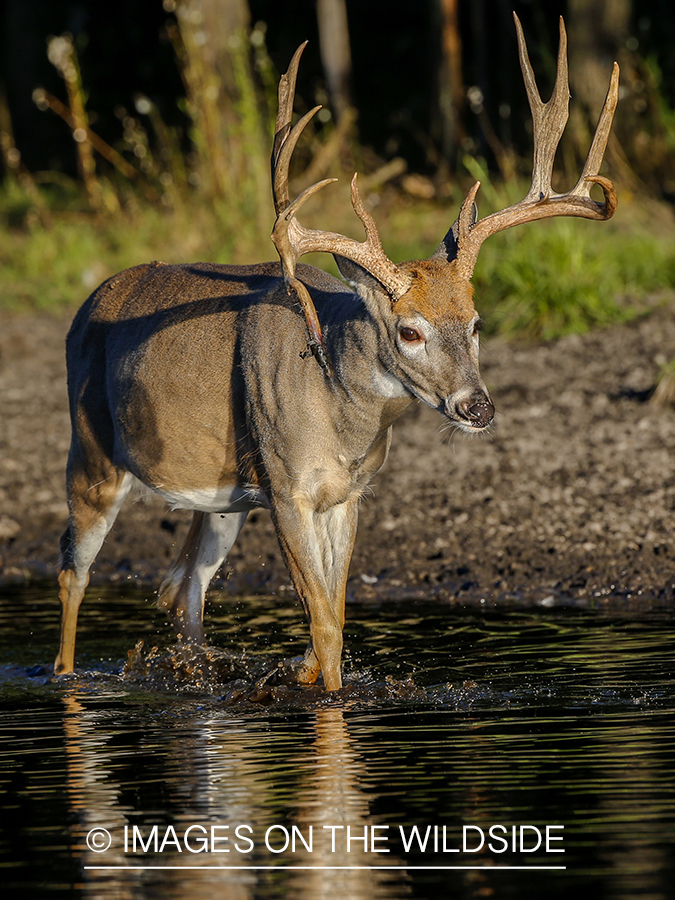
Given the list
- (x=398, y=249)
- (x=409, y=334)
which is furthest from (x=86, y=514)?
(x=398, y=249)

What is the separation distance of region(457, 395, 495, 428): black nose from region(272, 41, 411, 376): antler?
53cm

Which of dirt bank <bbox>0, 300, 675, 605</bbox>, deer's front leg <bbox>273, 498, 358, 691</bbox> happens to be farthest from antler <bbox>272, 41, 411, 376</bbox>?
dirt bank <bbox>0, 300, 675, 605</bbox>

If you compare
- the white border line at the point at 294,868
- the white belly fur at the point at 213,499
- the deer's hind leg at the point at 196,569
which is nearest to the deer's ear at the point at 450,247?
the white belly fur at the point at 213,499

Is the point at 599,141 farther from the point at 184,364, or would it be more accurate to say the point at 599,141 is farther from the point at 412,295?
the point at 184,364

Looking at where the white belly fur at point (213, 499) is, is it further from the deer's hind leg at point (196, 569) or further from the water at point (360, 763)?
the water at point (360, 763)

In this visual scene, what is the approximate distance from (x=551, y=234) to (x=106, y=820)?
337 inches

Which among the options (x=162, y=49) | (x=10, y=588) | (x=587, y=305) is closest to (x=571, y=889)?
(x=10, y=588)

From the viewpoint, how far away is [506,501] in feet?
30.0

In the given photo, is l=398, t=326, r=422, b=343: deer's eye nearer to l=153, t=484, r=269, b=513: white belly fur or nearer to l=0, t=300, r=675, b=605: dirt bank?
l=153, t=484, r=269, b=513: white belly fur

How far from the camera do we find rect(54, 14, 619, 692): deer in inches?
236

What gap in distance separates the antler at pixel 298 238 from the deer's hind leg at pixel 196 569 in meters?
1.86

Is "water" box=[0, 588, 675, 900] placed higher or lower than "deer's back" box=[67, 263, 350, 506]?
lower

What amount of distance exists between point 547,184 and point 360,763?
8.87ft

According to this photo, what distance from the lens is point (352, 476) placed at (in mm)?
6484
